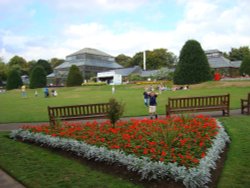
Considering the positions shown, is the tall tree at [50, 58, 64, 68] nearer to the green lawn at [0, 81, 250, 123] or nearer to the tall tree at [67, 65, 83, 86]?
the tall tree at [67, 65, 83, 86]

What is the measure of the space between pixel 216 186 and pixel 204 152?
104 cm

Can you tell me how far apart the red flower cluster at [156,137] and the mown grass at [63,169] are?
2.23 feet

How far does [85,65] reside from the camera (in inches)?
3031

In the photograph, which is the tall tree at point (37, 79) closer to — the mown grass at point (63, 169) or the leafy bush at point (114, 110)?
the mown grass at point (63, 169)

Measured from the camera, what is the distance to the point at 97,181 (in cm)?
464

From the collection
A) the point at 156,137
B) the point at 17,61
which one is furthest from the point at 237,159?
the point at 17,61

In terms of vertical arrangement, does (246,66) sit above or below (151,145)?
above

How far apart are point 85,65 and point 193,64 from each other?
159ft

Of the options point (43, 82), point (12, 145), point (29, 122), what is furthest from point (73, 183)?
point (43, 82)

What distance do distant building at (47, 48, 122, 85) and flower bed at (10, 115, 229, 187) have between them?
231ft

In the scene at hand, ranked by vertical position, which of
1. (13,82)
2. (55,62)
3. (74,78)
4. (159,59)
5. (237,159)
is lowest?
(237,159)

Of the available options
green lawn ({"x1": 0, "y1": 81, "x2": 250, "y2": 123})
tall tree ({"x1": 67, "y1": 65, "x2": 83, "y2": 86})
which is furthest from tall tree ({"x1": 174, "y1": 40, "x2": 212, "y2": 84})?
tall tree ({"x1": 67, "y1": 65, "x2": 83, "y2": 86})

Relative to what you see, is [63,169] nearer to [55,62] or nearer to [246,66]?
[246,66]

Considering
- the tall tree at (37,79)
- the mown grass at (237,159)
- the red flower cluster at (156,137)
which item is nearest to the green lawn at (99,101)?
the red flower cluster at (156,137)
